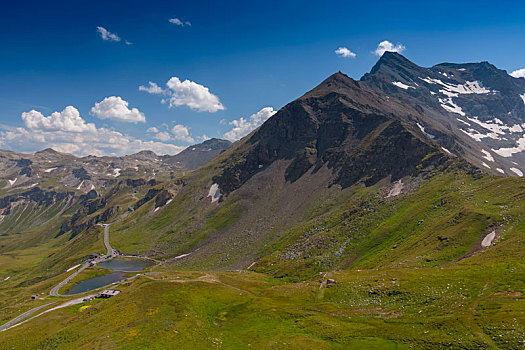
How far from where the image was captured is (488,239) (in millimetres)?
92750

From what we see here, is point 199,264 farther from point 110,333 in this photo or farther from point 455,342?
point 455,342

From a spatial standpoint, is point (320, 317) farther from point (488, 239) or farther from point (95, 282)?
point (95, 282)

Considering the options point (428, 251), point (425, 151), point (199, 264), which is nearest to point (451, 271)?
point (428, 251)

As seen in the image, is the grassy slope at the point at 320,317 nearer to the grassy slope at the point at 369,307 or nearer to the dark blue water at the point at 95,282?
the grassy slope at the point at 369,307

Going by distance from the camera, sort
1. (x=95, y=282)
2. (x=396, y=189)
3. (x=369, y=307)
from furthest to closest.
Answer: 1. (x=396, y=189)
2. (x=95, y=282)
3. (x=369, y=307)

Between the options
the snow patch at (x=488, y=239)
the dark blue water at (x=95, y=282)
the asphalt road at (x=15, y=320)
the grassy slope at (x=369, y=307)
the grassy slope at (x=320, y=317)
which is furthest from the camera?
the dark blue water at (x=95, y=282)

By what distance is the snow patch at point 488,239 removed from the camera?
9052cm

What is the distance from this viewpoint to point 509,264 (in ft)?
213

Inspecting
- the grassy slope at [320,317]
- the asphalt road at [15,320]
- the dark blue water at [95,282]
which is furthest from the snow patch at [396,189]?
the asphalt road at [15,320]

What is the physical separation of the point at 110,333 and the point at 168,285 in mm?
24519

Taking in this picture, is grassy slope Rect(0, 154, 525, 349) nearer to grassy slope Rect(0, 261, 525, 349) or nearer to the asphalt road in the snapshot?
grassy slope Rect(0, 261, 525, 349)

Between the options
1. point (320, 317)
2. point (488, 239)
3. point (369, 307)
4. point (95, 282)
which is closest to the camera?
point (320, 317)

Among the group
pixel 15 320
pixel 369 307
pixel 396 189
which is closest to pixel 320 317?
pixel 369 307

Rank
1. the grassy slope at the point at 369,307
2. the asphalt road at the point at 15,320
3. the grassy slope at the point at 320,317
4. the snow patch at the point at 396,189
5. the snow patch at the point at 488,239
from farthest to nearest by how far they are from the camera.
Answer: the snow patch at the point at 396,189 → the asphalt road at the point at 15,320 → the snow patch at the point at 488,239 → the grassy slope at the point at 369,307 → the grassy slope at the point at 320,317
